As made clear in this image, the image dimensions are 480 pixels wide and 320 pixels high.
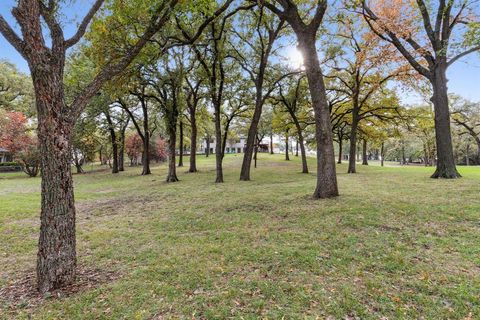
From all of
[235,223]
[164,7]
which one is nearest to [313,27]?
[164,7]

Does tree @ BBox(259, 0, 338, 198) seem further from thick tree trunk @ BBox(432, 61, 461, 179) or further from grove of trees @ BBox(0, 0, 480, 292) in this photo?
thick tree trunk @ BBox(432, 61, 461, 179)

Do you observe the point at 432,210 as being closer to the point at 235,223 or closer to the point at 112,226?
the point at 235,223

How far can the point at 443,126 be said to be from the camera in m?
10.4

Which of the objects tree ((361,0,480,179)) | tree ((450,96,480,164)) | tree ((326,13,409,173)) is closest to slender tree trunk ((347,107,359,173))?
tree ((326,13,409,173))

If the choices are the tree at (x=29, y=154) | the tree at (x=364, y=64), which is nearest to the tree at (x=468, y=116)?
the tree at (x=364, y=64)

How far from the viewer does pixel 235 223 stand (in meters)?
6.01

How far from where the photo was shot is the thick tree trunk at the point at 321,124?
7.29 meters

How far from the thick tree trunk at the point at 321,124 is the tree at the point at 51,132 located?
5.94 metres

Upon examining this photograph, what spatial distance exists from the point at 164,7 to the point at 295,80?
542 inches

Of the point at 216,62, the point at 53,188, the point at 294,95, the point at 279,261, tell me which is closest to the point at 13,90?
the point at 216,62

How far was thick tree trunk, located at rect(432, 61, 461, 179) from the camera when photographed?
1027 centimetres

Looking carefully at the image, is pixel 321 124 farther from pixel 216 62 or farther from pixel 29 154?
pixel 29 154

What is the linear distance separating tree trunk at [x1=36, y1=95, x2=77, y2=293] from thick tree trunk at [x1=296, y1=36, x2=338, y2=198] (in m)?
6.10

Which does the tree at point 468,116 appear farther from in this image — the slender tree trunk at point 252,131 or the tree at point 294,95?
the slender tree trunk at point 252,131
